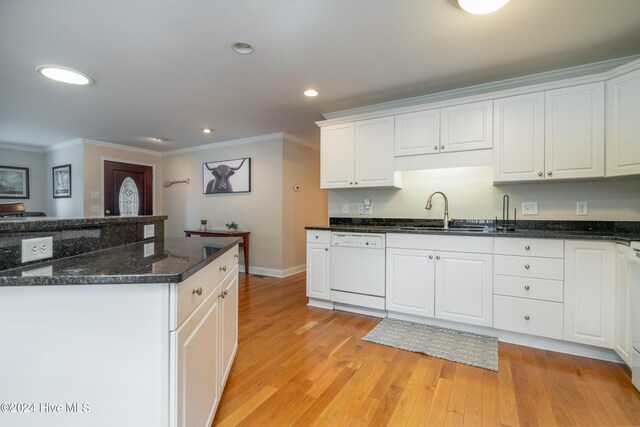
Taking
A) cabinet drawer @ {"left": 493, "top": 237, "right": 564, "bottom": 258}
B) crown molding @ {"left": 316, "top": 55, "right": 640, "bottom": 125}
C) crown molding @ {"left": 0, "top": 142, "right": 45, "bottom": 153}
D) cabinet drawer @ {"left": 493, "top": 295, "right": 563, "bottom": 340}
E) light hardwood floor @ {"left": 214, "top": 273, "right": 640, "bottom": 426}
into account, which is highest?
crown molding @ {"left": 0, "top": 142, "right": 45, "bottom": 153}

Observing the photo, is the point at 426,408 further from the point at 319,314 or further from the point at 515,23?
the point at 515,23

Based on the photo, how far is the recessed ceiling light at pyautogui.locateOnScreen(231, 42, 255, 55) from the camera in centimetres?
222

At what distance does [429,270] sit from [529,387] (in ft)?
3.53

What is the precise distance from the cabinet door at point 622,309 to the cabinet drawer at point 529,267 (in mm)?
308

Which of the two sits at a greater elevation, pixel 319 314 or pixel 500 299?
pixel 500 299

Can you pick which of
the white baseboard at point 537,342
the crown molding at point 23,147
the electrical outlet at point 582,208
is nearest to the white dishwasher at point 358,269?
the white baseboard at point 537,342

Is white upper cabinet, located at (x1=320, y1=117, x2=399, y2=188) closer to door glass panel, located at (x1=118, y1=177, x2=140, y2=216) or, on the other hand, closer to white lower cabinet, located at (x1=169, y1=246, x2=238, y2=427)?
white lower cabinet, located at (x1=169, y1=246, x2=238, y2=427)

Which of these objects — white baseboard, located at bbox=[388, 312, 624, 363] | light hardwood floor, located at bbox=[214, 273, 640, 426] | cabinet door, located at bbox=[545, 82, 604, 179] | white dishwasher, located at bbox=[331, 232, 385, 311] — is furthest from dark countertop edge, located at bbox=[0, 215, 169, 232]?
cabinet door, located at bbox=[545, 82, 604, 179]

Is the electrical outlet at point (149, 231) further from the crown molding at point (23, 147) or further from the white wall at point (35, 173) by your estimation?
the crown molding at point (23, 147)

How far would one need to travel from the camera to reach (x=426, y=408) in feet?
5.42

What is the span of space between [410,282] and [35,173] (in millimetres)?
7346

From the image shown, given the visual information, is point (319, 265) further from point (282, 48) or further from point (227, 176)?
point (227, 176)

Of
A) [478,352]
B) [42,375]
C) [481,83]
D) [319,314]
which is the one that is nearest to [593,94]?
[481,83]

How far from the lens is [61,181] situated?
5.62 meters
